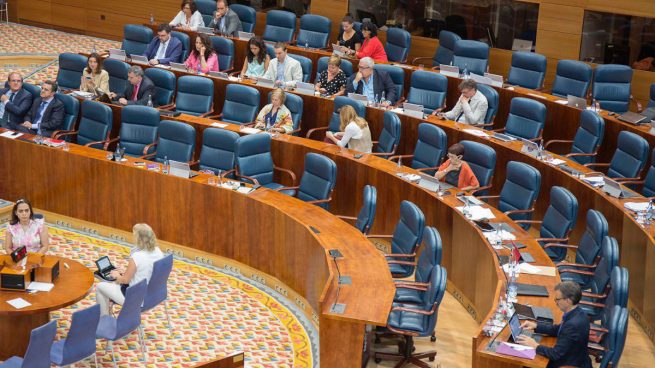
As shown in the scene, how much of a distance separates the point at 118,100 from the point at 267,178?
2625 millimetres

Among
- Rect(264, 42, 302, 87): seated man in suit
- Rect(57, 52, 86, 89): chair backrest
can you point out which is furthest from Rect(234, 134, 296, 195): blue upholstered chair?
Rect(57, 52, 86, 89): chair backrest

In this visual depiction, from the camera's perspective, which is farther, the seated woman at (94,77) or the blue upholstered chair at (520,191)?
the seated woman at (94,77)

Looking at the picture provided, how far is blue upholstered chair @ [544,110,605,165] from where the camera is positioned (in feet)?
33.3

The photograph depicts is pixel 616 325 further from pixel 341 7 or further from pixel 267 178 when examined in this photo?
pixel 341 7

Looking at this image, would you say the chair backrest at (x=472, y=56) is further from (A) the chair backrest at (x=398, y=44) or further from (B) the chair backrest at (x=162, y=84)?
(B) the chair backrest at (x=162, y=84)

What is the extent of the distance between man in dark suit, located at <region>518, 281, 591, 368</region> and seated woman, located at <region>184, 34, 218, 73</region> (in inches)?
276

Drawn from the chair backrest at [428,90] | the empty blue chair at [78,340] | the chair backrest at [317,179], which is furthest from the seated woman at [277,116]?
the empty blue chair at [78,340]

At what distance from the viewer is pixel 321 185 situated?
9.34 m

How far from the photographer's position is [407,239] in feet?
26.6

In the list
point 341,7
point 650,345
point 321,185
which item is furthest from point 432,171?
point 341,7

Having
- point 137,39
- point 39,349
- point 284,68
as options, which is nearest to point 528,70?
point 284,68

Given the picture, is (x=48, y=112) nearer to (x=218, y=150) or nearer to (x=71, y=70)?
(x=71, y=70)

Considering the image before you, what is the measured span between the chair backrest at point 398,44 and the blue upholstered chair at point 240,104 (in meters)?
2.74

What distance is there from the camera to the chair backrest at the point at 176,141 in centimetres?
1006
